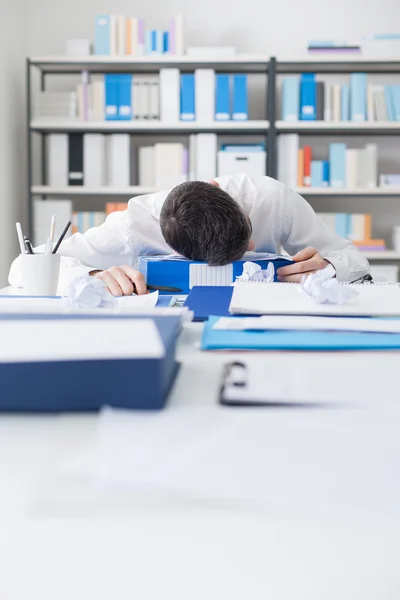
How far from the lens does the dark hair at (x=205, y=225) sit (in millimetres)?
1358

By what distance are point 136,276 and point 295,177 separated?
2.41m

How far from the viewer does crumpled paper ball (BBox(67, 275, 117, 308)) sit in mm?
793

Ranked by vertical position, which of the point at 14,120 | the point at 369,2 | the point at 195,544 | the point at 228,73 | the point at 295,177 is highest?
the point at 369,2

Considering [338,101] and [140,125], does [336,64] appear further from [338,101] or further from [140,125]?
[140,125]

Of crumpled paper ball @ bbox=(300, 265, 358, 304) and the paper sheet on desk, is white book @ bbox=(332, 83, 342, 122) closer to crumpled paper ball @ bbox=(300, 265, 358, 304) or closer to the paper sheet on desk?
crumpled paper ball @ bbox=(300, 265, 358, 304)

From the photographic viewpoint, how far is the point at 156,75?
3.79 m

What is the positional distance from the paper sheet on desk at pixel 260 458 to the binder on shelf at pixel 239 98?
3.25m

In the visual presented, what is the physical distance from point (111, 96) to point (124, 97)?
0.24 feet

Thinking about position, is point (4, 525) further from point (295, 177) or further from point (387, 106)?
point (387, 106)

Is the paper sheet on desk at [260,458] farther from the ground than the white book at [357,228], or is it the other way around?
the white book at [357,228]

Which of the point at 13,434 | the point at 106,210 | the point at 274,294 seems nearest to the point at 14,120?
the point at 106,210

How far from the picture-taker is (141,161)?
356cm

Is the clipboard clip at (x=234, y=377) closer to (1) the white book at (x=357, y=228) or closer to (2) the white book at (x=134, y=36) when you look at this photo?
(1) the white book at (x=357, y=228)

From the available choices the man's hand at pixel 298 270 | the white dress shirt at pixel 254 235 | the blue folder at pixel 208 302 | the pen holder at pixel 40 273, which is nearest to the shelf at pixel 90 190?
the white dress shirt at pixel 254 235
